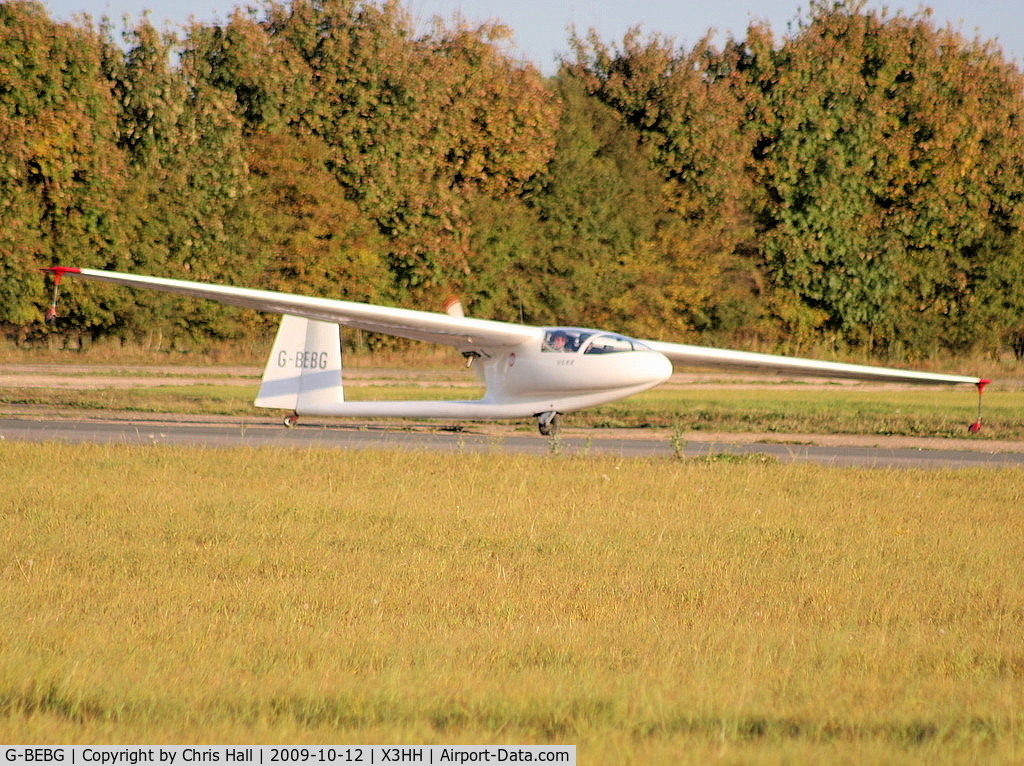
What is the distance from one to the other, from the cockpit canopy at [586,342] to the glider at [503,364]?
19 mm

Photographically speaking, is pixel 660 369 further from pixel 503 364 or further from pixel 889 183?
pixel 889 183

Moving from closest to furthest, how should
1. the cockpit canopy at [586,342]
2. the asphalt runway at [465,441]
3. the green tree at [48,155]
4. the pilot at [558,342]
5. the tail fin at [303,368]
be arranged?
the asphalt runway at [465,441] < the cockpit canopy at [586,342] < the pilot at [558,342] < the tail fin at [303,368] < the green tree at [48,155]

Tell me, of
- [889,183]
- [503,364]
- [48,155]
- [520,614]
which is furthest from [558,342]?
[889,183]

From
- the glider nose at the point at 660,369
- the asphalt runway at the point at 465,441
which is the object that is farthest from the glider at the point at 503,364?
the asphalt runway at the point at 465,441

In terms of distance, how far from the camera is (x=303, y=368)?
78.2ft

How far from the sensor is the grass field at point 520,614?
546 cm

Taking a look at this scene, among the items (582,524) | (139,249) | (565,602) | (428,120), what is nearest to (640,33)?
(428,120)

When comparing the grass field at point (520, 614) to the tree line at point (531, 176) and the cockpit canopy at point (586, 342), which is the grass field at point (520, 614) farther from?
the tree line at point (531, 176)

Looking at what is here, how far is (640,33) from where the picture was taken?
51781 millimetres

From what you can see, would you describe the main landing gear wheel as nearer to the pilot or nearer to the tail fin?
the pilot

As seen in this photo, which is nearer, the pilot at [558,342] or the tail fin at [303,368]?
the pilot at [558,342]

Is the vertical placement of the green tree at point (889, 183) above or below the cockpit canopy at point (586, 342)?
above

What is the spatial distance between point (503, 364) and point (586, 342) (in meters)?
1.84

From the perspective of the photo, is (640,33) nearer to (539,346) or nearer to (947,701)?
(539,346)
